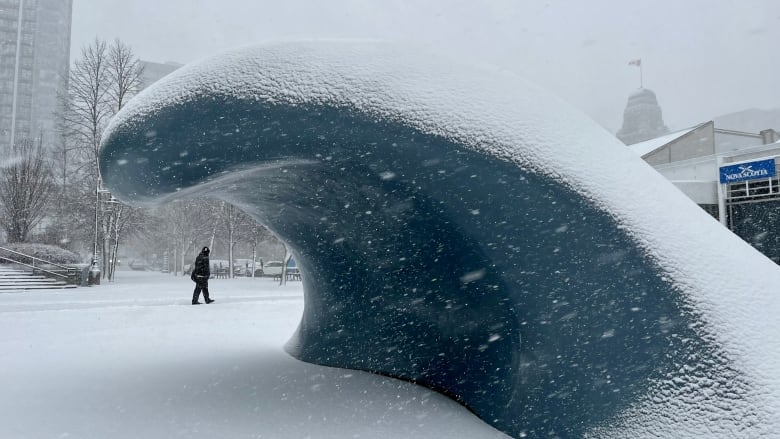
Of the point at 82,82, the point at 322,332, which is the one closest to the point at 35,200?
the point at 82,82

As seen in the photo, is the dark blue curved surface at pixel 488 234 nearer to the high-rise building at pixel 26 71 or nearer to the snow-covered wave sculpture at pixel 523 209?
the snow-covered wave sculpture at pixel 523 209

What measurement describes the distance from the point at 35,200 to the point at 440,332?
36.0 meters

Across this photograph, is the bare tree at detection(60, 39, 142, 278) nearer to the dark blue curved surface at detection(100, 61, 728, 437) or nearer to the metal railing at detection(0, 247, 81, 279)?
the metal railing at detection(0, 247, 81, 279)

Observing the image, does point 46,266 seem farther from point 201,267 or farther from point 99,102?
point 201,267

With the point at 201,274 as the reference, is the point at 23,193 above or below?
above

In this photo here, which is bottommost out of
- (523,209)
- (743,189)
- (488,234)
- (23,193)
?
(488,234)

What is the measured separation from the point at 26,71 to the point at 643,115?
123 m

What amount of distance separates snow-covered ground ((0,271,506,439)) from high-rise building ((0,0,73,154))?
392 feet

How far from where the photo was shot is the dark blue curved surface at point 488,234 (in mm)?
3441

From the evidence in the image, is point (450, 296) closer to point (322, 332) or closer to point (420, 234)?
point (420, 234)

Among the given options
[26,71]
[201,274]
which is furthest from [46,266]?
[26,71]

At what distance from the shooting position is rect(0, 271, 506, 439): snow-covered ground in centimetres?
396

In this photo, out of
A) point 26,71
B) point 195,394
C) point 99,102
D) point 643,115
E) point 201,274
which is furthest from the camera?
point 26,71

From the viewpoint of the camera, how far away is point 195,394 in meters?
4.89
